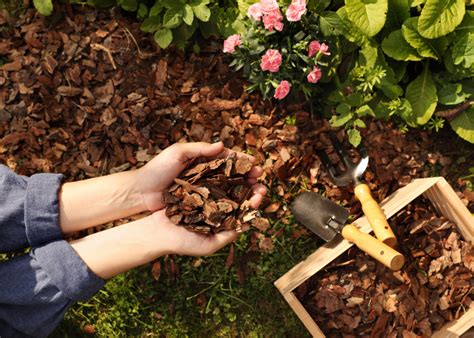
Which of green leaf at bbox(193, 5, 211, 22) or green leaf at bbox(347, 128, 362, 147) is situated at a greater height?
green leaf at bbox(193, 5, 211, 22)

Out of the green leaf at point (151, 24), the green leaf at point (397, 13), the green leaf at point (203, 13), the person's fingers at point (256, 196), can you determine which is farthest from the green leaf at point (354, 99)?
the green leaf at point (151, 24)

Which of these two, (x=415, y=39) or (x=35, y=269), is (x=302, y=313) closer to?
(x=35, y=269)

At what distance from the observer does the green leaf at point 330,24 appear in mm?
2902

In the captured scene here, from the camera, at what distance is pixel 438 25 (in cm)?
288

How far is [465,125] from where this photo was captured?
10.4 ft

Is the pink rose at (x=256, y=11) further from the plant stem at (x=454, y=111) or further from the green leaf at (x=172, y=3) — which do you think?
the plant stem at (x=454, y=111)

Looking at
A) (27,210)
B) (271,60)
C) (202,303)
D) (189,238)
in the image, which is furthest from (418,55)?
(27,210)

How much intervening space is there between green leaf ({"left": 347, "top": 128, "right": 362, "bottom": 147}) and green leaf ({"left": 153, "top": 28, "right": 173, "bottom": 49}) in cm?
119

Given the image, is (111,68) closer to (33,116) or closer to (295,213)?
(33,116)

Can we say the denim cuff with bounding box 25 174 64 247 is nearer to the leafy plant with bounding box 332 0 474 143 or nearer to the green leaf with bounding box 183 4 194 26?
the green leaf with bounding box 183 4 194 26

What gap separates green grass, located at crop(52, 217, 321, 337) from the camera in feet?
10.7

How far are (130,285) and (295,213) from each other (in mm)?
1135

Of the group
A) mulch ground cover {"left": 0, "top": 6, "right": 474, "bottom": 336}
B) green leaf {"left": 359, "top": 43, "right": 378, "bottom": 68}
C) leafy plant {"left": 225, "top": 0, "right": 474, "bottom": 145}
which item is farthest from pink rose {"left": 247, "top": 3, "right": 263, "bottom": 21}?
green leaf {"left": 359, "top": 43, "right": 378, "bottom": 68}

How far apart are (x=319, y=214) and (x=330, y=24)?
3.60 feet
